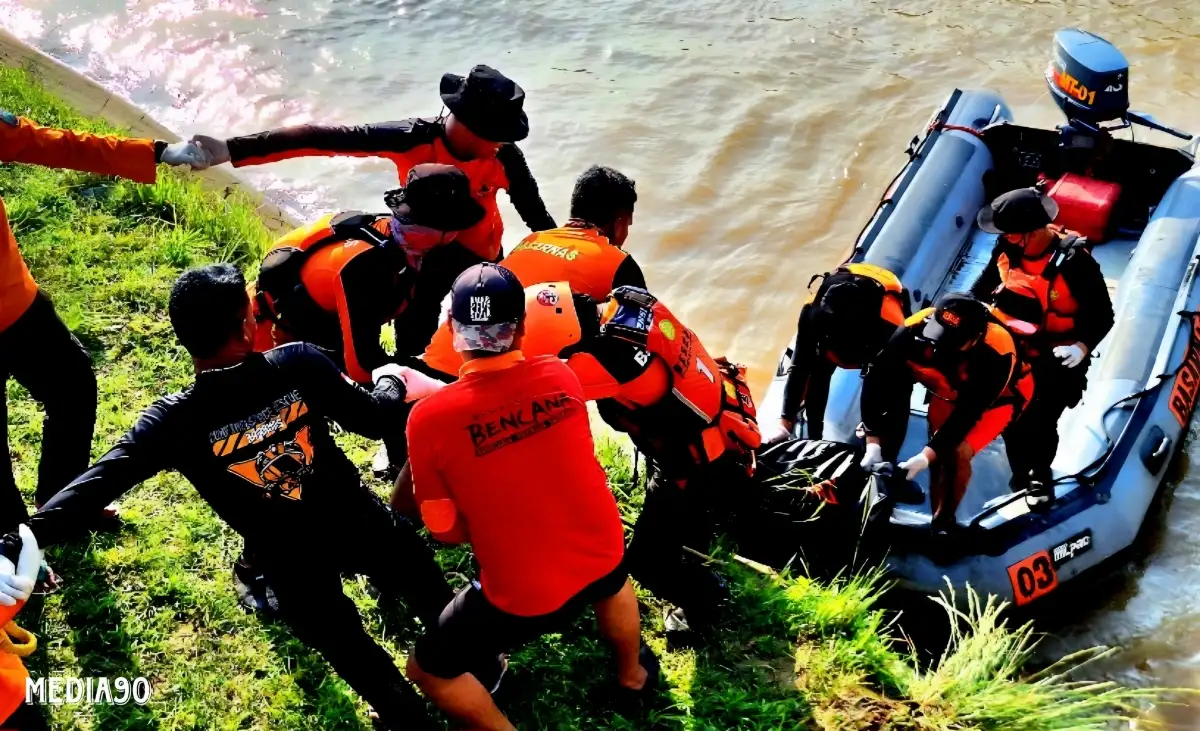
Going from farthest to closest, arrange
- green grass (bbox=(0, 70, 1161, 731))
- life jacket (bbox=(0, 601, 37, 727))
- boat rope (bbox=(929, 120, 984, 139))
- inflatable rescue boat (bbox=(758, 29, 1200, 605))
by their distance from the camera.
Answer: boat rope (bbox=(929, 120, 984, 139))
inflatable rescue boat (bbox=(758, 29, 1200, 605))
green grass (bbox=(0, 70, 1161, 731))
life jacket (bbox=(0, 601, 37, 727))

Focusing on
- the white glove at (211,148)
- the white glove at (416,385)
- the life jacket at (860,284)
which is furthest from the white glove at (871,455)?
the white glove at (211,148)

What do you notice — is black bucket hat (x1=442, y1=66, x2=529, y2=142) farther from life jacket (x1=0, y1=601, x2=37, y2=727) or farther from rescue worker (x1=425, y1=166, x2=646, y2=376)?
life jacket (x1=0, y1=601, x2=37, y2=727)

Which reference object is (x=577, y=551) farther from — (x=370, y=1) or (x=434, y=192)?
(x=370, y=1)

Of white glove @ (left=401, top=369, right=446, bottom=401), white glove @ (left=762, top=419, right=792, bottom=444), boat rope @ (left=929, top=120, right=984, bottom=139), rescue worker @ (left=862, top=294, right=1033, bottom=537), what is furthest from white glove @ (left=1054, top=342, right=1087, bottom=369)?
white glove @ (left=401, top=369, right=446, bottom=401)

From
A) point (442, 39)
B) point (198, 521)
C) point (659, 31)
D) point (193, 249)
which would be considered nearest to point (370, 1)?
point (442, 39)

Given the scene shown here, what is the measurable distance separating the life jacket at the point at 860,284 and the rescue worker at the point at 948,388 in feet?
0.27

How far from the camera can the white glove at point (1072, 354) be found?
441 centimetres

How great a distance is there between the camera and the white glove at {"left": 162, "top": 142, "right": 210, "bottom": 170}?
3.74 m

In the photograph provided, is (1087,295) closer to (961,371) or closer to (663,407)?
(961,371)

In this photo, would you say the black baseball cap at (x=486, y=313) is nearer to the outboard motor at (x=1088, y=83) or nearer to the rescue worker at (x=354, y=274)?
the rescue worker at (x=354, y=274)

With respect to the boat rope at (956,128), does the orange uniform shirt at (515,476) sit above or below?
above

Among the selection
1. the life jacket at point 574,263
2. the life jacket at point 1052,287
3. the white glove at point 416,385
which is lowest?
the life jacket at point 1052,287

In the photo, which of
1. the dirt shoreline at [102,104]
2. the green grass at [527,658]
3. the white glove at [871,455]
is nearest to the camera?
the green grass at [527,658]

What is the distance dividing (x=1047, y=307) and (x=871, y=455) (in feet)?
3.39
